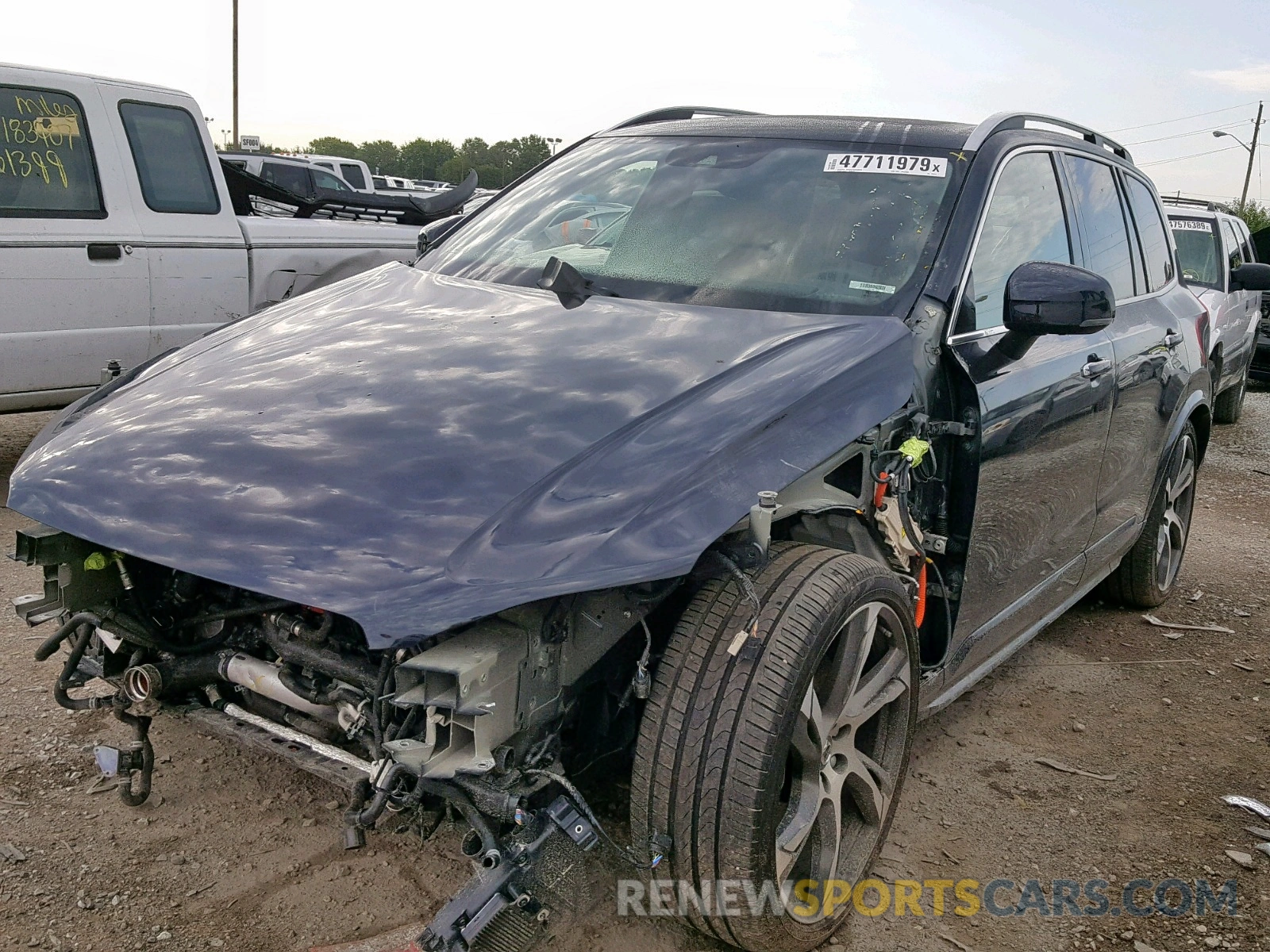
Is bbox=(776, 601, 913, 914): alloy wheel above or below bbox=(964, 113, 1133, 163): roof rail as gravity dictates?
below

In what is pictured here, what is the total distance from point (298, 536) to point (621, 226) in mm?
1684

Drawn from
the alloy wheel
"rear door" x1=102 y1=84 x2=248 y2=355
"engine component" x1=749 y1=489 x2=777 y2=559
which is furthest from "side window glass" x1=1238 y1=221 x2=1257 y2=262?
"engine component" x1=749 y1=489 x2=777 y2=559

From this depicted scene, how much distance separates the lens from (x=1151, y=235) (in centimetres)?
464

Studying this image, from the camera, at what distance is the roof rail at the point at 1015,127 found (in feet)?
10.6

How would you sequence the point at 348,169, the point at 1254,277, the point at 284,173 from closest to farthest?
the point at 1254,277 < the point at 284,173 < the point at 348,169

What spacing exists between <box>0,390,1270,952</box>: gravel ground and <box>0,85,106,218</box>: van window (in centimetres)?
235

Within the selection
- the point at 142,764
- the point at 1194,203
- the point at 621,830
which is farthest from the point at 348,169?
the point at 621,830

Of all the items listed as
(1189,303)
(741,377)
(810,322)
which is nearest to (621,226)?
(810,322)

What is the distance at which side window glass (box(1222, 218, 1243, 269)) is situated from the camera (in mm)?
10258

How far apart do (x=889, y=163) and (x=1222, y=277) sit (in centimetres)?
790

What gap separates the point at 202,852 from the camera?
9.00 ft

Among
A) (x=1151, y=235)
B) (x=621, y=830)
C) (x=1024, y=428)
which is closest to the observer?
(x=621, y=830)

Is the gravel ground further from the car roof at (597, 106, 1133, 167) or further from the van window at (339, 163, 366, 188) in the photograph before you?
the van window at (339, 163, 366, 188)

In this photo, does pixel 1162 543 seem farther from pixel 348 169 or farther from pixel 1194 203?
pixel 348 169
